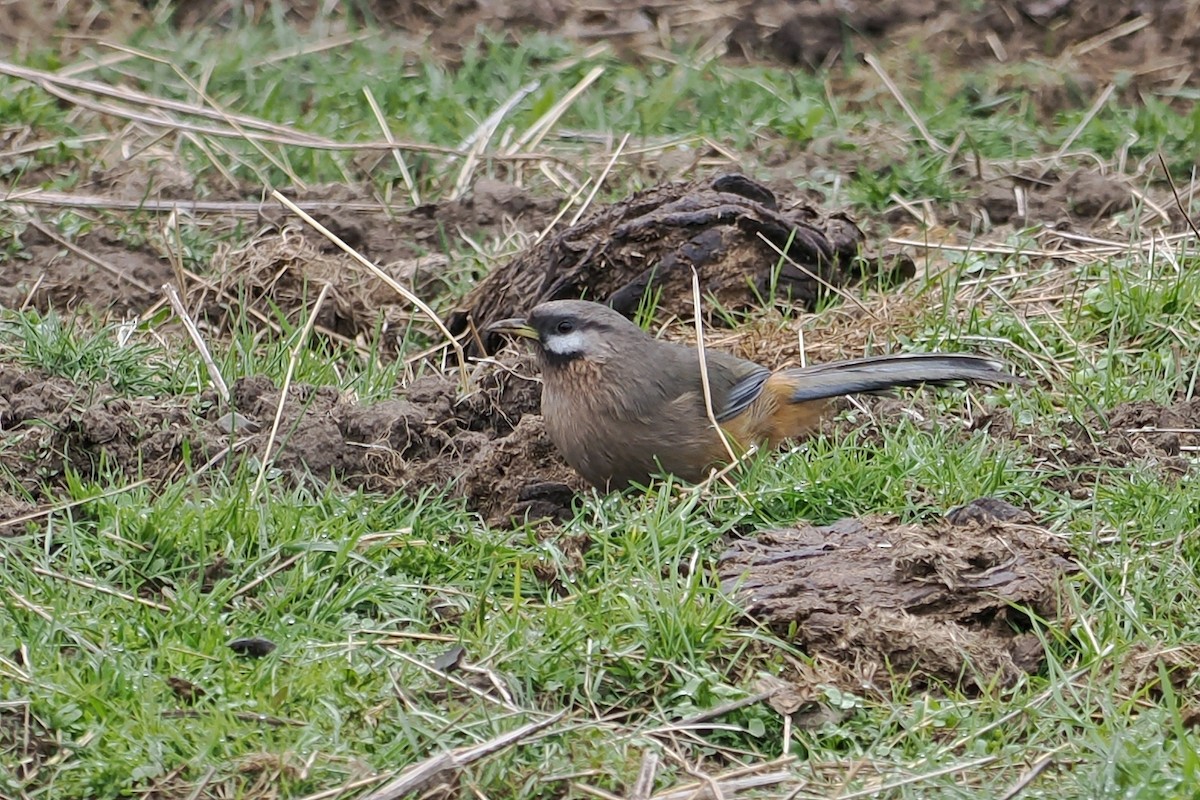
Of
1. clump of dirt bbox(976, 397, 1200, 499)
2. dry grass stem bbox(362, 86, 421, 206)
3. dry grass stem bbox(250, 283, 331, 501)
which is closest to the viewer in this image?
dry grass stem bbox(250, 283, 331, 501)

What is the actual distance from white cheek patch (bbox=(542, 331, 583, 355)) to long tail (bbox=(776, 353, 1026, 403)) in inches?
29.8

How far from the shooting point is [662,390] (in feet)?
19.6

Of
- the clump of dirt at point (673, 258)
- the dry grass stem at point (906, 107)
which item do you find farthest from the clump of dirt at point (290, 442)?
the dry grass stem at point (906, 107)

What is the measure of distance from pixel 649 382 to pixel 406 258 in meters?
2.08

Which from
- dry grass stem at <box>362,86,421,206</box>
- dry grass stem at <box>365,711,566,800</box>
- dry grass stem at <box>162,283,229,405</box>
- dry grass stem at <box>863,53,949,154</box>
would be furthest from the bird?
Result: dry grass stem at <box>863,53,949,154</box>

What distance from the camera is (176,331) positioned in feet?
22.6

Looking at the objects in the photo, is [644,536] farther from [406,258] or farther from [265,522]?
[406,258]

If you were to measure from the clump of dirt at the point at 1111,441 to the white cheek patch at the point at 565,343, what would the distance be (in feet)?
4.81

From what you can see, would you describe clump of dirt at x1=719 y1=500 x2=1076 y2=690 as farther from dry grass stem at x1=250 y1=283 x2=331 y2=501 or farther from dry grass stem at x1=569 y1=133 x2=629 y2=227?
dry grass stem at x1=569 y1=133 x2=629 y2=227

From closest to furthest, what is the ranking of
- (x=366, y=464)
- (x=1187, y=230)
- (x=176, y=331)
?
(x=366, y=464)
(x=176, y=331)
(x=1187, y=230)

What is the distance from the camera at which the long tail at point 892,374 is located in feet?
19.7

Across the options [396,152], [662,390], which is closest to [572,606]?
[662,390]

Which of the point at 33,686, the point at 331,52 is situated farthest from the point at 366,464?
the point at 331,52

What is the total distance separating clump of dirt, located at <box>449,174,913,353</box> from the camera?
685 centimetres
